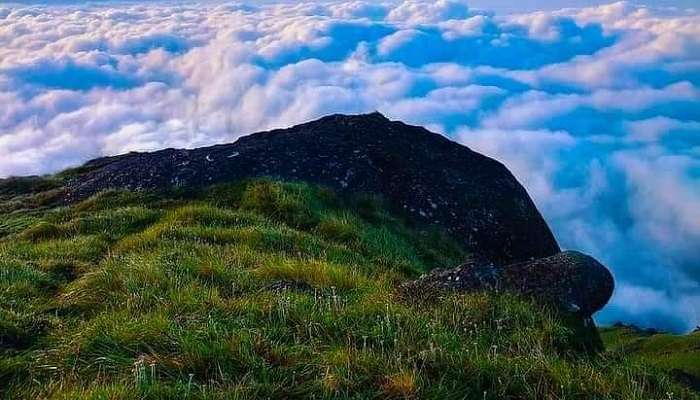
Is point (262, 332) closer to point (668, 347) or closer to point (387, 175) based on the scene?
point (387, 175)

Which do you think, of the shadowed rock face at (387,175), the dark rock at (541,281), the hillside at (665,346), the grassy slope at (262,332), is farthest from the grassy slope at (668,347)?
the grassy slope at (262,332)

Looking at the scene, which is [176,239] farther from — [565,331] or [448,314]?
[565,331]

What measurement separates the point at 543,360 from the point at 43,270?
7397 millimetres

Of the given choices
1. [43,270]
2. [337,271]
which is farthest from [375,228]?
[43,270]

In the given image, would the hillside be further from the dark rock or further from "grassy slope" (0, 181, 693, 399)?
"grassy slope" (0, 181, 693, 399)

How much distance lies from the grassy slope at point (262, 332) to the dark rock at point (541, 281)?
0.37 m

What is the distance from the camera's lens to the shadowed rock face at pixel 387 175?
17484 millimetres

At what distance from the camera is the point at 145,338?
631cm

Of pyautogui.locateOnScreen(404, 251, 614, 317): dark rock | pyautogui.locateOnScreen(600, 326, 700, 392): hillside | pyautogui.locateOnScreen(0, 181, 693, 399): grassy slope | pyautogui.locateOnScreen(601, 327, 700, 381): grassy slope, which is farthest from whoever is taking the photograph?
pyautogui.locateOnScreen(601, 327, 700, 381): grassy slope

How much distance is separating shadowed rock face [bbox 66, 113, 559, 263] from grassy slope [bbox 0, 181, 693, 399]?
18.3ft

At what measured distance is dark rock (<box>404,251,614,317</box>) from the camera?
325 inches

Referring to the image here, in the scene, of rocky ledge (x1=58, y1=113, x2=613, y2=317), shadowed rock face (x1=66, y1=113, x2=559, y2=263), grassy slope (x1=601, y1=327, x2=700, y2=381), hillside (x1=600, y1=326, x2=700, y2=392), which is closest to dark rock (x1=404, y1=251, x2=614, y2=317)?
rocky ledge (x1=58, y1=113, x2=613, y2=317)

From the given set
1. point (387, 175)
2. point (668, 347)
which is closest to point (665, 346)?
point (668, 347)

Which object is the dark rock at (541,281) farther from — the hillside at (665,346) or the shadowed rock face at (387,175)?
the hillside at (665,346)
